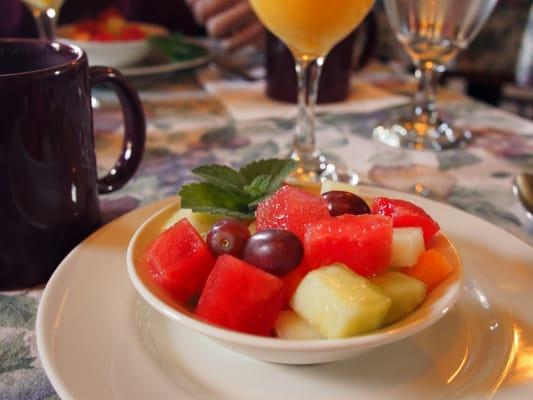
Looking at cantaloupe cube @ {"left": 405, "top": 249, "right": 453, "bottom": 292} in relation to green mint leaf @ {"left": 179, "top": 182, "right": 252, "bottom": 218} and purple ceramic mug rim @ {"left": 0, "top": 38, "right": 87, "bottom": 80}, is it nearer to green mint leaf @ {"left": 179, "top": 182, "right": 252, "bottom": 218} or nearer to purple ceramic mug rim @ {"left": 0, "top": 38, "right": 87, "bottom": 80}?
green mint leaf @ {"left": 179, "top": 182, "right": 252, "bottom": 218}

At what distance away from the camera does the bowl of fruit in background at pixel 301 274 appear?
375 mm

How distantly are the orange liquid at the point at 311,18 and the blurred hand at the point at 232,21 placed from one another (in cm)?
67

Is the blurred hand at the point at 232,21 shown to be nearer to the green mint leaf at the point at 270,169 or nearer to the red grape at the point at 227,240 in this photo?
the green mint leaf at the point at 270,169

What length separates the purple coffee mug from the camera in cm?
49

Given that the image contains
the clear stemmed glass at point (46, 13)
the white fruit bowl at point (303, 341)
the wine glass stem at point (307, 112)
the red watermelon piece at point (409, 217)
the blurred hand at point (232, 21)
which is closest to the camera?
the white fruit bowl at point (303, 341)

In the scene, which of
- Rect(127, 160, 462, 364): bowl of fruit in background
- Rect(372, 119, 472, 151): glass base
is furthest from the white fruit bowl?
Rect(372, 119, 472, 151): glass base

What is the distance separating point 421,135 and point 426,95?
0.40ft

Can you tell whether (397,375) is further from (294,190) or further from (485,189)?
(485,189)

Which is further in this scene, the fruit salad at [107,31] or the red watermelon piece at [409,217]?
the fruit salad at [107,31]

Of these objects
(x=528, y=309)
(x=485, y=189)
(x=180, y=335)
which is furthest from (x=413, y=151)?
(x=180, y=335)

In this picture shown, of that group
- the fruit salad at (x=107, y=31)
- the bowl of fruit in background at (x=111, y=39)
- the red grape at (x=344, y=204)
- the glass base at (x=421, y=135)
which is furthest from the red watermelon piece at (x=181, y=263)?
the fruit salad at (x=107, y=31)

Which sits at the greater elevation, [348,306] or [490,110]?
[348,306]

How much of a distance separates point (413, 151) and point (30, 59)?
0.59 meters

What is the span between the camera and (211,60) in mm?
1342
